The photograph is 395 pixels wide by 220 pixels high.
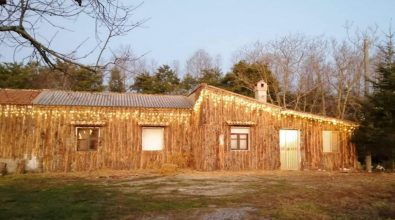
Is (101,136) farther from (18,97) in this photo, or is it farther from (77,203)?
(77,203)

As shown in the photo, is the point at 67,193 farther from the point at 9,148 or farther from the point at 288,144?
the point at 288,144

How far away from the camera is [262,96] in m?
27.3

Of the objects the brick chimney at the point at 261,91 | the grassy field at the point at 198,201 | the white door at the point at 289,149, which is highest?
the brick chimney at the point at 261,91

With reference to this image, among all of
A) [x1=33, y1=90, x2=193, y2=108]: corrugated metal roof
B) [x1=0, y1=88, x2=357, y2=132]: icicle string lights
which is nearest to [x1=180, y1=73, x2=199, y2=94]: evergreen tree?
[x1=33, y1=90, x2=193, y2=108]: corrugated metal roof

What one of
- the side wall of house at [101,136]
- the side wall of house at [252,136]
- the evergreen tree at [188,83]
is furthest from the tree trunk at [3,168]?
the evergreen tree at [188,83]

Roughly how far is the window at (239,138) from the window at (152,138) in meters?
4.02

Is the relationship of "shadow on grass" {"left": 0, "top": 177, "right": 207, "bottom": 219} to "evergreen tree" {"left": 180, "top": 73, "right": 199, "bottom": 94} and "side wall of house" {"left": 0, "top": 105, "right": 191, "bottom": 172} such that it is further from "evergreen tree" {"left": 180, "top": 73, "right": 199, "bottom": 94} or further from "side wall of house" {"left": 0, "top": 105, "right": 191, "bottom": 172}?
"evergreen tree" {"left": 180, "top": 73, "right": 199, "bottom": 94}

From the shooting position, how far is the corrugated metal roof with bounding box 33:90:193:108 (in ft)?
73.5

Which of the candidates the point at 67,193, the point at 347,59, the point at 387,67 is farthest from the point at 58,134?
the point at 347,59

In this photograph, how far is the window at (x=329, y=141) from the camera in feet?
79.4

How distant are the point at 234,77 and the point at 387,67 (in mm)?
19965

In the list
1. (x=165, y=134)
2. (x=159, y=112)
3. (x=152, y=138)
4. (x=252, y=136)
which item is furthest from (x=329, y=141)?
(x=152, y=138)

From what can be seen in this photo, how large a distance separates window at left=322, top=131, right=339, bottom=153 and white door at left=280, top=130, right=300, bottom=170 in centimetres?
176

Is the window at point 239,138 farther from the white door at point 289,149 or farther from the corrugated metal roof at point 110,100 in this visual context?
the corrugated metal roof at point 110,100
